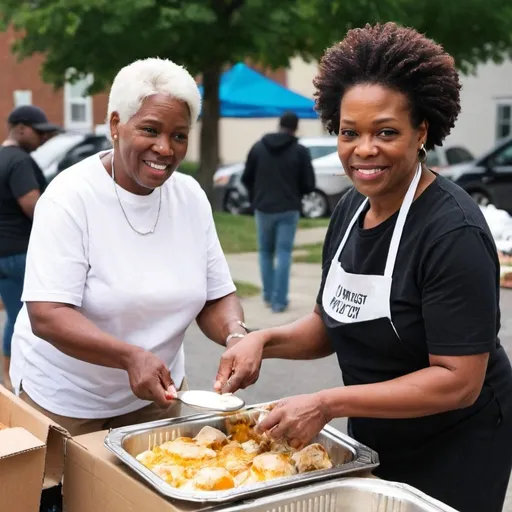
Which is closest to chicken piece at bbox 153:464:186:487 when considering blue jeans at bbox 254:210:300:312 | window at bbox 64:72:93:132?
blue jeans at bbox 254:210:300:312

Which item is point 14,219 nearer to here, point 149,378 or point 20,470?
point 149,378

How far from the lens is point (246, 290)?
9172 mm

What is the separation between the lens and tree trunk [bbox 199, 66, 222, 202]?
48.9ft

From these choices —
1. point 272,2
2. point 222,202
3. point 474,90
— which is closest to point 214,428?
point 272,2

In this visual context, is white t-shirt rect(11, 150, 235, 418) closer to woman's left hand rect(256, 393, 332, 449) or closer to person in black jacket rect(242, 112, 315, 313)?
woman's left hand rect(256, 393, 332, 449)

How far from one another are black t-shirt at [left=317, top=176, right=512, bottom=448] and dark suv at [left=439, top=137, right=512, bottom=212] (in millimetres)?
11366

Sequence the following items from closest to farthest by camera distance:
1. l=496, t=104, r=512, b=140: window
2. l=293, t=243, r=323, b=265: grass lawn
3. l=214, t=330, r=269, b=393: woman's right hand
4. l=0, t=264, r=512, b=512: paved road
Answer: l=214, t=330, r=269, b=393: woman's right hand, l=0, t=264, r=512, b=512: paved road, l=293, t=243, r=323, b=265: grass lawn, l=496, t=104, r=512, b=140: window

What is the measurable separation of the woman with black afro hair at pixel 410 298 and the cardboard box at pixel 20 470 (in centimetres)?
54

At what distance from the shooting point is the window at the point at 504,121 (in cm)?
2164

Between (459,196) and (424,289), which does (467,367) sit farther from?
(459,196)

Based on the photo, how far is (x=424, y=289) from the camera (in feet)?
6.16

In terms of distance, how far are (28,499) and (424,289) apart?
1008 mm

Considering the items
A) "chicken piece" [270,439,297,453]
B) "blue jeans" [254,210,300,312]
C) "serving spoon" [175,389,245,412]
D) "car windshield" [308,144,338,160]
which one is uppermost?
"car windshield" [308,144,338,160]

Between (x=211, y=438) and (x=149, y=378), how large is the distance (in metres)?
0.24
